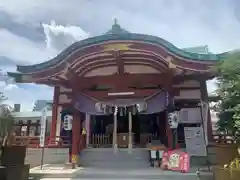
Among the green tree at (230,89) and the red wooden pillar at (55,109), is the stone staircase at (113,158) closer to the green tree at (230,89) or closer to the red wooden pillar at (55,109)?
the red wooden pillar at (55,109)

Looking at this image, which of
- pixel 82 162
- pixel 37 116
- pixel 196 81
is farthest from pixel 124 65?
pixel 37 116

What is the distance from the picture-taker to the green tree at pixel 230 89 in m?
7.95

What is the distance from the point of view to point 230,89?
26.9 ft

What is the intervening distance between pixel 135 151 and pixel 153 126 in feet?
10.4

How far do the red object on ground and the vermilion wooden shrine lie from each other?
4.05 ft

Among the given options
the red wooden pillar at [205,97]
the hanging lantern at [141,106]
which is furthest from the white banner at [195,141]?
the hanging lantern at [141,106]

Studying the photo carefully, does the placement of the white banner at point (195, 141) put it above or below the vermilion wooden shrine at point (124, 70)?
below

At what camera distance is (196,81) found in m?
12.5

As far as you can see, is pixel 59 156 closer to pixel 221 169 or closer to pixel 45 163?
pixel 45 163

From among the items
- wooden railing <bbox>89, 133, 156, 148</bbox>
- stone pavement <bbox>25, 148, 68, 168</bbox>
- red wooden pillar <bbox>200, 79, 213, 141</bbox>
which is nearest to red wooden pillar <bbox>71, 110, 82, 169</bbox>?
stone pavement <bbox>25, 148, 68, 168</bbox>

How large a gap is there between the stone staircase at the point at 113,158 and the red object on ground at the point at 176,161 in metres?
1.08

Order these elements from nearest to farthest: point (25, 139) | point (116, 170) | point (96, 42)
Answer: point (116, 170) → point (96, 42) → point (25, 139)

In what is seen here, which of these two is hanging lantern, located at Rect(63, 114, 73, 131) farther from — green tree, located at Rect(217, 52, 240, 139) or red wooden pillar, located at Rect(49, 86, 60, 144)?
green tree, located at Rect(217, 52, 240, 139)

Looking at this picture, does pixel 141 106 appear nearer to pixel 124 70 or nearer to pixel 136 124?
pixel 124 70
